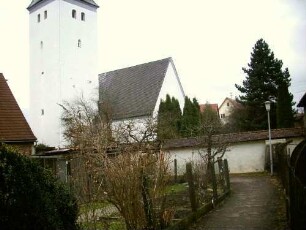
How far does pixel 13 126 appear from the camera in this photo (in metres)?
20.8

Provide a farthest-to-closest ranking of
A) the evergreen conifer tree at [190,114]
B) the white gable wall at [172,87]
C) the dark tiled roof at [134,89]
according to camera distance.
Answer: the white gable wall at [172,87]
the dark tiled roof at [134,89]
the evergreen conifer tree at [190,114]

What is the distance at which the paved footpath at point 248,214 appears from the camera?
31.2 ft

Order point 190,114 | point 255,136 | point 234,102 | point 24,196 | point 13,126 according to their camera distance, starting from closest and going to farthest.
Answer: point 24,196, point 13,126, point 255,136, point 190,114, point 234,102

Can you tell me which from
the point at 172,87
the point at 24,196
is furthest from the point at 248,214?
the point at 172,87

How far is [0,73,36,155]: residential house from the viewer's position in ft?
66.3

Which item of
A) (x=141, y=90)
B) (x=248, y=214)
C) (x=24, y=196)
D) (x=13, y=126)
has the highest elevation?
(x=141, y=90)

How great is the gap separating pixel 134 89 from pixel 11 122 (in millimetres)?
25357

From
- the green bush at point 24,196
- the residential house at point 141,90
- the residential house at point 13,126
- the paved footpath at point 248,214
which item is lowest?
the paved footpath at point 248,214

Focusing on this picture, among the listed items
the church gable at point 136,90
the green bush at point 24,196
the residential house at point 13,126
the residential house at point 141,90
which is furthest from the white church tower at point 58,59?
the green bush at point 24,196

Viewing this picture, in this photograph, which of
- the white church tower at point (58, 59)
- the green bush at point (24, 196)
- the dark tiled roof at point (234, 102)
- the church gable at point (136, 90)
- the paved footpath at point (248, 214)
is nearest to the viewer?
the green bush at point (24, 196)

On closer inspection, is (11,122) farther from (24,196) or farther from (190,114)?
(190,114)

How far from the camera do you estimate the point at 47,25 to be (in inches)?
1633

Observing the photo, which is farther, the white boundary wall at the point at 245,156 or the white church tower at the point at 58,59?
the white church tower at the point at 58,59

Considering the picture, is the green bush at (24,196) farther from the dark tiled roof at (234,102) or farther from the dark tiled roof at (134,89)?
the dark tiled roof at (234,102)
